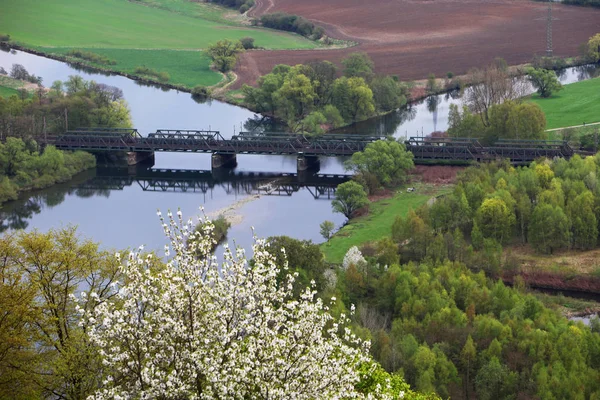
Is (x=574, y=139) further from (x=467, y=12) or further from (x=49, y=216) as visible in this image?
(x=467, y=12)

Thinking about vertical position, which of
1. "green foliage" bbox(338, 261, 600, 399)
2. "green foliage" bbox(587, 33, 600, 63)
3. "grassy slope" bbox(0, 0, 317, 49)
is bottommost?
"green foliage" bbox(338, 261, 600, 399)

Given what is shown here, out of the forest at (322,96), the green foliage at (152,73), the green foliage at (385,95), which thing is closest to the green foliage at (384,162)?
the forest at (322,96)

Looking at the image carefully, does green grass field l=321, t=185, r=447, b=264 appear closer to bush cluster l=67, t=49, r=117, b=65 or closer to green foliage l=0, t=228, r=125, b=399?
green foliage l=0, t=228, r=125, b=399

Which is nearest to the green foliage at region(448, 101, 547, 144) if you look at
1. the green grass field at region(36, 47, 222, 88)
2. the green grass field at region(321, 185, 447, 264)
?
the green grass field at region(321, 185, 447, 264)

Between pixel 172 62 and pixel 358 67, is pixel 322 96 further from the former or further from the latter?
pixel 172 62

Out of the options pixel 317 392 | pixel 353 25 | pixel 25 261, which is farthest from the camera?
pixel 353 25

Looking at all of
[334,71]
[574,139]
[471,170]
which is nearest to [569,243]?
[471,170]
